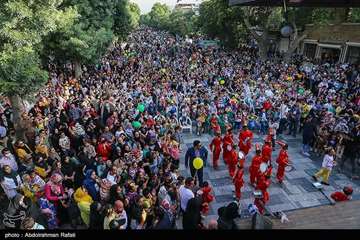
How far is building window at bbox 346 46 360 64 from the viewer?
27.0 m

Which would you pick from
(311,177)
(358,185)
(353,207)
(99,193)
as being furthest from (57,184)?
(358,185)

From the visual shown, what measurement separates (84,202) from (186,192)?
212 centimetres

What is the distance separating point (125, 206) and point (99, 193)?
2.68ft

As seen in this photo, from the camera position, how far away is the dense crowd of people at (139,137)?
650 centimetres

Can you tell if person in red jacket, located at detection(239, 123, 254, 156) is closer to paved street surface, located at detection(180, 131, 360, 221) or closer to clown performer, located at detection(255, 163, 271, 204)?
paved street surface, located at detection(180, 131, 360, 221)

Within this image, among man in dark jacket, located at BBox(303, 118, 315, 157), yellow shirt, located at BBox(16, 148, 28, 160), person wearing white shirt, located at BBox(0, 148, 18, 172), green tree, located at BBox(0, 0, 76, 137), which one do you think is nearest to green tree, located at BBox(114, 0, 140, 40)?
green tree, located at BBox(0, 0, 76, 137)

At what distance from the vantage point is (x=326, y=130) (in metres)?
11.6

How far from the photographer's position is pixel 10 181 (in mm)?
7047

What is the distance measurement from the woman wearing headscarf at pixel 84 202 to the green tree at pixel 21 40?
4467 millimetres

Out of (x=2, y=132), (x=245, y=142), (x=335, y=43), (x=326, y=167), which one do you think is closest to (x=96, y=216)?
(x=2, y=132)

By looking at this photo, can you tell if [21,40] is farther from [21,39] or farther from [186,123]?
[186,123]

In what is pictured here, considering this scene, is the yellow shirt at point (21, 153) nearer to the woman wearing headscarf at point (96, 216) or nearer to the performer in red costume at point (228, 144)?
the woman wearing headscarf at point (96, 216)

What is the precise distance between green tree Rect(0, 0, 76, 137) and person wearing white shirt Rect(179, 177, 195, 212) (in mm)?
5902

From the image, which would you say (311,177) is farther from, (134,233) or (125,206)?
(134,233)
